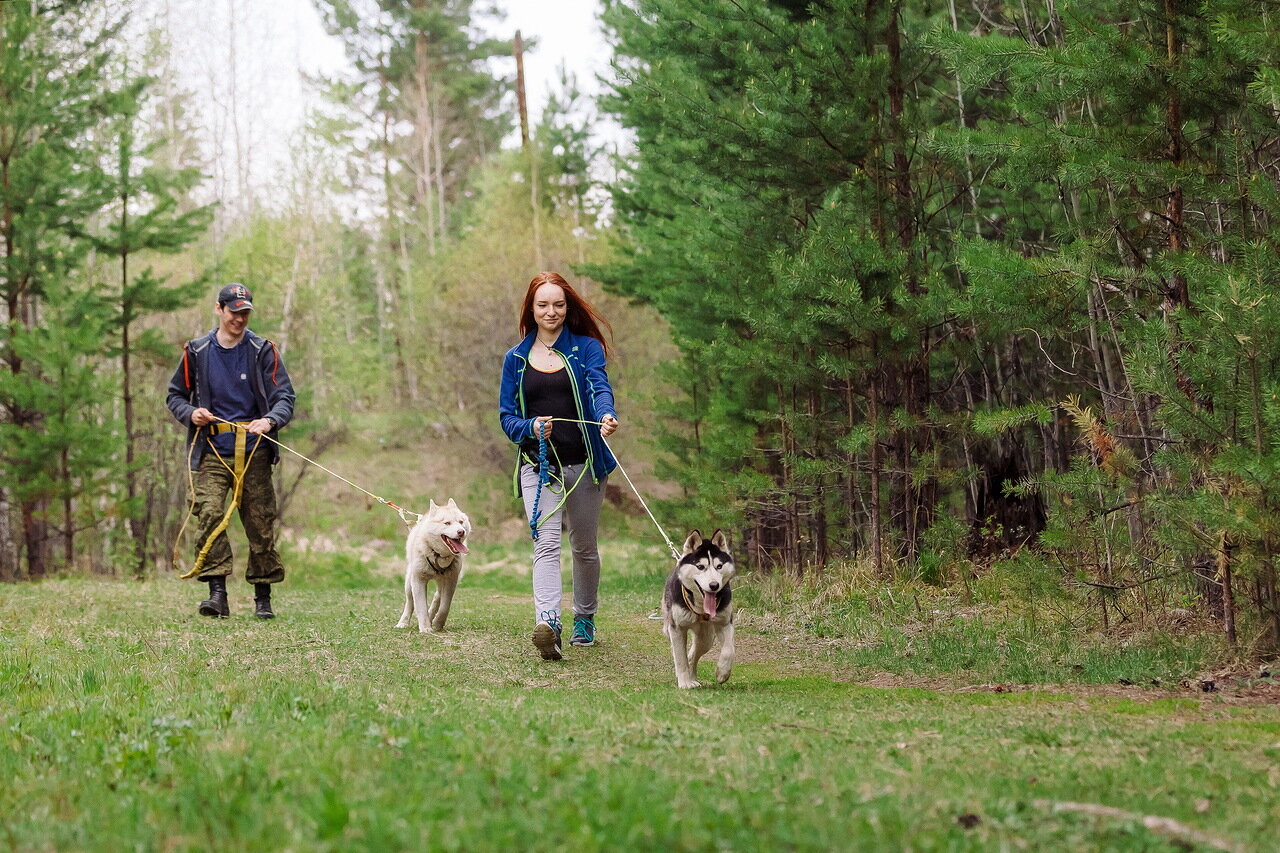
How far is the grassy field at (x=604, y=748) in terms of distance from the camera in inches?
127

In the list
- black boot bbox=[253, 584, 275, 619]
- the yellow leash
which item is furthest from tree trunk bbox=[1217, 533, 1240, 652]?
black boot bbox=[253, 584, 275, 619]

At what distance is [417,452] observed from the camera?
116 ft

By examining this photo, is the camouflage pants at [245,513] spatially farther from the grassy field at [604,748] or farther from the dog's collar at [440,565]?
the dog's collar at [440,565]

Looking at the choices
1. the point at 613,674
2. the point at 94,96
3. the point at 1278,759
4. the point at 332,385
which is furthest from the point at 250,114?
the point at 1278,759

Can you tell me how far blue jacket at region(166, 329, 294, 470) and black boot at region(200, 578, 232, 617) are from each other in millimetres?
1030

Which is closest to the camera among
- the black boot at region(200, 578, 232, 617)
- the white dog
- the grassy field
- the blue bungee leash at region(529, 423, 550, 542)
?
the grassy field

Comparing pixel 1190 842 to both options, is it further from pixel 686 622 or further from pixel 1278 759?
pixel 686 622

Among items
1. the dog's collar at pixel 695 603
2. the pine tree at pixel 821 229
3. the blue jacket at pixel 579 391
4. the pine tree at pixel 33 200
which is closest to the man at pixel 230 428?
the blue jacket at pixel 579 391

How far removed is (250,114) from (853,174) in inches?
1050

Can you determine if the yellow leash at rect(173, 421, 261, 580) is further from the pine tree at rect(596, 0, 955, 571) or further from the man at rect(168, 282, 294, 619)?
the pine tree at rect(596, 0, 955, 571)

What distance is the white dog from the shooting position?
896 centimetres

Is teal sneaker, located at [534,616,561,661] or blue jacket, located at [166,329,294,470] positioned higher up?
blue jacket, located at [166,329,294,470]

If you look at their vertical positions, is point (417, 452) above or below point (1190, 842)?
above

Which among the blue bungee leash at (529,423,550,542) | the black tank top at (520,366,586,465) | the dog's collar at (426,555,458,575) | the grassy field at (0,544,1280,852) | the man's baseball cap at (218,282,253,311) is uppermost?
the man's baseball cap at (218,282,253,311)
